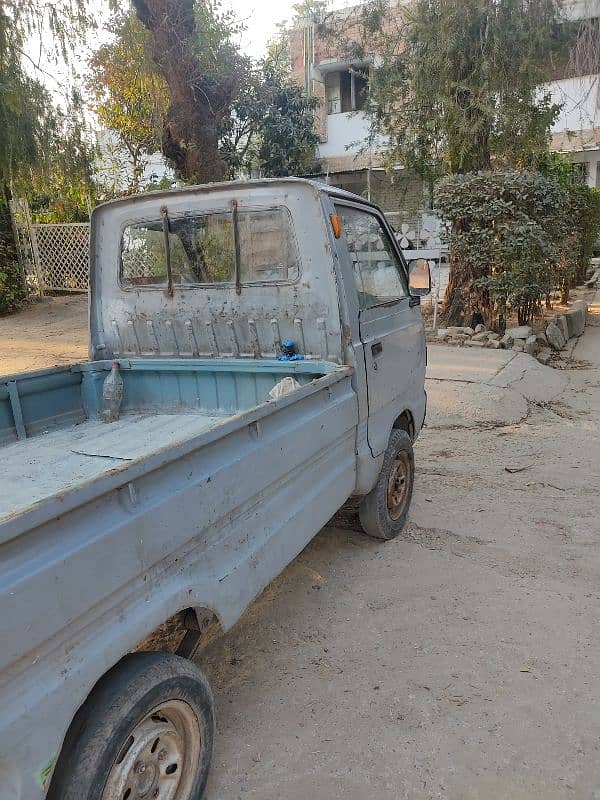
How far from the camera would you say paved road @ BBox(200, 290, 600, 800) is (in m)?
2.10

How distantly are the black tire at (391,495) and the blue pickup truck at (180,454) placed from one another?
0.01 metres

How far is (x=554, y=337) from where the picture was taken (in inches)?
363

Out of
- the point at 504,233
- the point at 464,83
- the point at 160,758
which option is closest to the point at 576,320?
the point at 504,233

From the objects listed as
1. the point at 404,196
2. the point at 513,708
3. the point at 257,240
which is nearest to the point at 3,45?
the point at 404,196

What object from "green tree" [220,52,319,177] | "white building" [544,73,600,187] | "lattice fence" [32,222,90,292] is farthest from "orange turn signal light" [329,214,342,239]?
"white building" [544,73,600,187]

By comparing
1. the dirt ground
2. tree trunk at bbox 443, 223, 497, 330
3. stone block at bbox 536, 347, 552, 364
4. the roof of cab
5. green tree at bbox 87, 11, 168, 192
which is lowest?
the dirt ground

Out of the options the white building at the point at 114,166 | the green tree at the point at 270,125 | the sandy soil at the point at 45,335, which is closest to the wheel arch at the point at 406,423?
the sandy soil at the point at 45,335

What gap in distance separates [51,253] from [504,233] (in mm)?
9450

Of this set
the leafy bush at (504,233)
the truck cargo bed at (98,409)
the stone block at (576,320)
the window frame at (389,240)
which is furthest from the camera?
the stone block at (576,320)

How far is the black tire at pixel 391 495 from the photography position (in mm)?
3479

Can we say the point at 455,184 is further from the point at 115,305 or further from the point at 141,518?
the point at 141,518

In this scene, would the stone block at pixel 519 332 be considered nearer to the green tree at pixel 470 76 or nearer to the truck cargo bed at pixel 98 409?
the green tree at pixel 470 76

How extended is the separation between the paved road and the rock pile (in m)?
4.33

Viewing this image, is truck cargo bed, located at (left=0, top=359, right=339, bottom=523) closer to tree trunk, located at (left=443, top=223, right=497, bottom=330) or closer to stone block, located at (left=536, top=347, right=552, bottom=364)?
stone block, located at (left=536, top=347, right=552, bottom=364)
